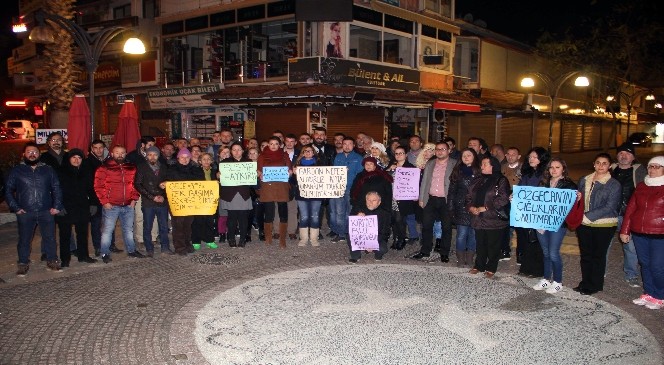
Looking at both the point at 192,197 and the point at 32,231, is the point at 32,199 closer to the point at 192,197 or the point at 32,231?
the point at 32,231

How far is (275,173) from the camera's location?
32.5 ft

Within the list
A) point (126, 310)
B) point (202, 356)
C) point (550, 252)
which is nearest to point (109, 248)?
point (126, 310)

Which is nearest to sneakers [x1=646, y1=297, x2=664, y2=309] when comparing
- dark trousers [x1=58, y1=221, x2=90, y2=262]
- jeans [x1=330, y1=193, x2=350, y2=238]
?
jeans [x1=330, y1=193, x2=350, y2=238]

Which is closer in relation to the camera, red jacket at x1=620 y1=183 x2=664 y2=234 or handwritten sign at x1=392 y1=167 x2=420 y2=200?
red jacket at x1=620 y1=183 x2=664 y2=234

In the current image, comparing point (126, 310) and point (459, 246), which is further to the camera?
point (459, 246)

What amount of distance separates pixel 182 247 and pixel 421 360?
558cm

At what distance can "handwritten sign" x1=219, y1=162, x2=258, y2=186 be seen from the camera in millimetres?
9695

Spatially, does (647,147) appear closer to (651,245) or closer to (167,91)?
(167,91)

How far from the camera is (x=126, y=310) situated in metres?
6.47

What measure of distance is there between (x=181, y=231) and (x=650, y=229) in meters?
7.16

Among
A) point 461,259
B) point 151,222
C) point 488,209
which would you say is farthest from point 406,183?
point 151,222

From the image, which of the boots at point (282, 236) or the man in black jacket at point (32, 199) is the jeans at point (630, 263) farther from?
the man in black jacket at point (32, 199)

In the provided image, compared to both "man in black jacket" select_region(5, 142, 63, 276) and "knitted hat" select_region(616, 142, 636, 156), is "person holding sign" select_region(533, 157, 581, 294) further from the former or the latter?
"man in black jacket" select_region(5, 142, 63, 276)

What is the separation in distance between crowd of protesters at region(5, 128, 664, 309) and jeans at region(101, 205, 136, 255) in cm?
2
